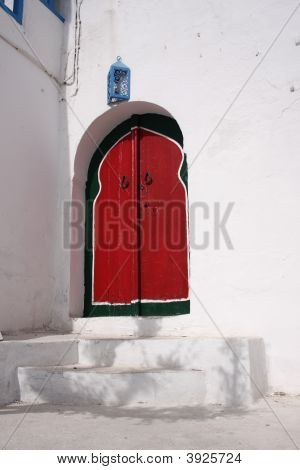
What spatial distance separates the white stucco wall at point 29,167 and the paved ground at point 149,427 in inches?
56.0

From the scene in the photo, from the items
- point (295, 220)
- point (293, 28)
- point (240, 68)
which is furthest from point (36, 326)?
point (293, 28)

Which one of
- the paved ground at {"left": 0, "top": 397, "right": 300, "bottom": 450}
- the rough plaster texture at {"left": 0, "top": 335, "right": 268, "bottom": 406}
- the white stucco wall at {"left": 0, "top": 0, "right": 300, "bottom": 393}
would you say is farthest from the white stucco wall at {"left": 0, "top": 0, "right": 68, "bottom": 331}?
the paved ground at {"left": 0, "top": 397, "right": 300, "bottom": 450}

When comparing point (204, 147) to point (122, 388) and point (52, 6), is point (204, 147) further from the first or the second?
point (52, 6)

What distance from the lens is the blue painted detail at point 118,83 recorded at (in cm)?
470

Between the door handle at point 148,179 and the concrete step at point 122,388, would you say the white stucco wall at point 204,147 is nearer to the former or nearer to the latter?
the door handle at point 148,179

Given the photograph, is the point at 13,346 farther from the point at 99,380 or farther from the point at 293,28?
the point at 293,28

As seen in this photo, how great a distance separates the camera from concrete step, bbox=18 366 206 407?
3.20 meters

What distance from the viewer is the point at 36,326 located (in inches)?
177

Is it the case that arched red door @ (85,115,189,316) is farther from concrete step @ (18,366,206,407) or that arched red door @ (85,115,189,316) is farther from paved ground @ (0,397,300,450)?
paved ground @ (0,397,300,450)

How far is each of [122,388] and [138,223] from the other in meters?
2.02

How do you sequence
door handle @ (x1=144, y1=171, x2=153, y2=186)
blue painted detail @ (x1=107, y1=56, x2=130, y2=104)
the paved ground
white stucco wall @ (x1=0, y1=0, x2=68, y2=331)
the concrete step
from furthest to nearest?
1. door handle @ (x1=144, y1=171, x2=153, y2=186)
2. blue painted detail @ (x1=107, y1=56, x2=130, y2=104)
3. white stucco wall @ (x1=0, y1=0, x2=68, y2=331)
4. the concrete step
5. the paved ground

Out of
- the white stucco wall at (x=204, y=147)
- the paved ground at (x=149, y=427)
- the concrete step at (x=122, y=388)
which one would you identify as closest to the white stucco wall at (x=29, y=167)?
the white stucco wall at (x=204, y=147)

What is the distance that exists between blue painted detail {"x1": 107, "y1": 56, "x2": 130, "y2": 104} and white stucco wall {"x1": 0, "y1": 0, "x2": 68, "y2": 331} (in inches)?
30.7

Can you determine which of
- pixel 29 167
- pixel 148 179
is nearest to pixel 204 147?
pixel 148 179
